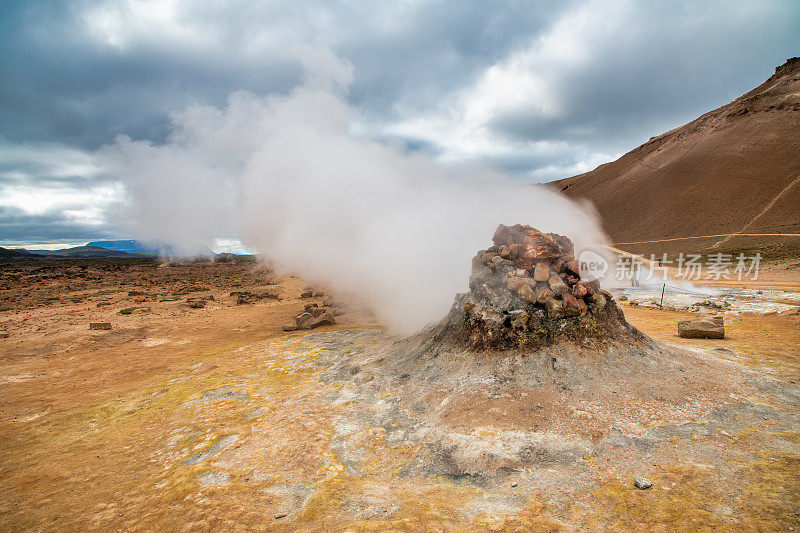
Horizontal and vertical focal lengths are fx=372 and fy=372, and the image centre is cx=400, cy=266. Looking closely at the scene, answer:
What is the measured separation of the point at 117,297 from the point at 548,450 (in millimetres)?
25195

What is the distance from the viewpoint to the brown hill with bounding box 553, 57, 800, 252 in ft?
164

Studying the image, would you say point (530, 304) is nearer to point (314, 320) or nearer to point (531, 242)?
point (531, 242)

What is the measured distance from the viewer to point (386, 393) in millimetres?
6246

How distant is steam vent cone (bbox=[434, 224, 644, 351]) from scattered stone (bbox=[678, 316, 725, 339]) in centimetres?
450

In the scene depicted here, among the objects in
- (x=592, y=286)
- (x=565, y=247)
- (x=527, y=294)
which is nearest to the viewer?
(x=527, y=294)

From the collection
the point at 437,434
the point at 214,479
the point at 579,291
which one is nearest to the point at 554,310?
the point at 579,291

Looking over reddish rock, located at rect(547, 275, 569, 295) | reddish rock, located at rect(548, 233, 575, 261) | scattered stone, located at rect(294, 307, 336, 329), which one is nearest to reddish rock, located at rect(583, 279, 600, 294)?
reddish rock, located at rect(547, 275, 569, 295)

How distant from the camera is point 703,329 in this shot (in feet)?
31.2

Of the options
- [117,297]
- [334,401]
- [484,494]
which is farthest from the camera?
[117,297]

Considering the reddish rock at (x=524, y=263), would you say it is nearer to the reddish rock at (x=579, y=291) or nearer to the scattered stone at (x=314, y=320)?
the reddish rock at (x=579, y=291)

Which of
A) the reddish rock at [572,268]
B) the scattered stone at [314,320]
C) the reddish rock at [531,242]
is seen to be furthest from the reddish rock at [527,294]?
the scattered stone at [314,320]

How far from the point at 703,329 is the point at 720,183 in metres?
71.2

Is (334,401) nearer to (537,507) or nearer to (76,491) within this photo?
(76,491)

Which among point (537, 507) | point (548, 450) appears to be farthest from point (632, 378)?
point (537, 507)
